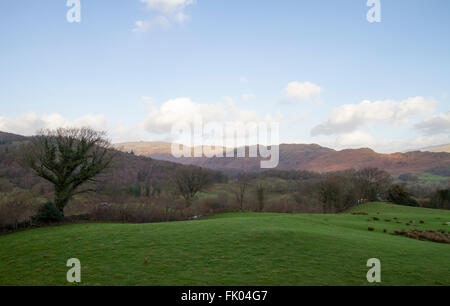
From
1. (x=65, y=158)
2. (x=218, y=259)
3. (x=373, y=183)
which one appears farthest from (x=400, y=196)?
(x=65, y=158)

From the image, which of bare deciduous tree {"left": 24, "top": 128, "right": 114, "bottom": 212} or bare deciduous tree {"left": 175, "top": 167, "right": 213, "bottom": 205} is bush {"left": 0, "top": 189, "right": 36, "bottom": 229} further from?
bare deciduous tree {"left": 175, "top": 167, "right": 213, "bottom": 205}

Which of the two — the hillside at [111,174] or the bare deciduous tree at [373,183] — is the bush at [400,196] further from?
the hillside at [111,174]

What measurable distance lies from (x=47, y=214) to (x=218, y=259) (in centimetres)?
2581

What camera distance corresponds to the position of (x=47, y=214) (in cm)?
2895

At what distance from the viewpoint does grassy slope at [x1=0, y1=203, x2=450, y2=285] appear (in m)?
10.5

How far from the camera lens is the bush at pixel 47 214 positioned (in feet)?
93.6

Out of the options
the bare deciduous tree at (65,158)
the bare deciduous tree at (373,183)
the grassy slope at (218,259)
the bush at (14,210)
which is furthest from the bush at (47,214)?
the bare deciduous tree at (373,183)

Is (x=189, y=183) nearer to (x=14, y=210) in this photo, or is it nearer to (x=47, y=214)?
(x=47, y=214)

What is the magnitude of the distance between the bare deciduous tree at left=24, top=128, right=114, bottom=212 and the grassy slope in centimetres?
1914

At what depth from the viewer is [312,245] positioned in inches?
Result: 608

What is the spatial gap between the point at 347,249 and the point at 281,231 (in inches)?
179
